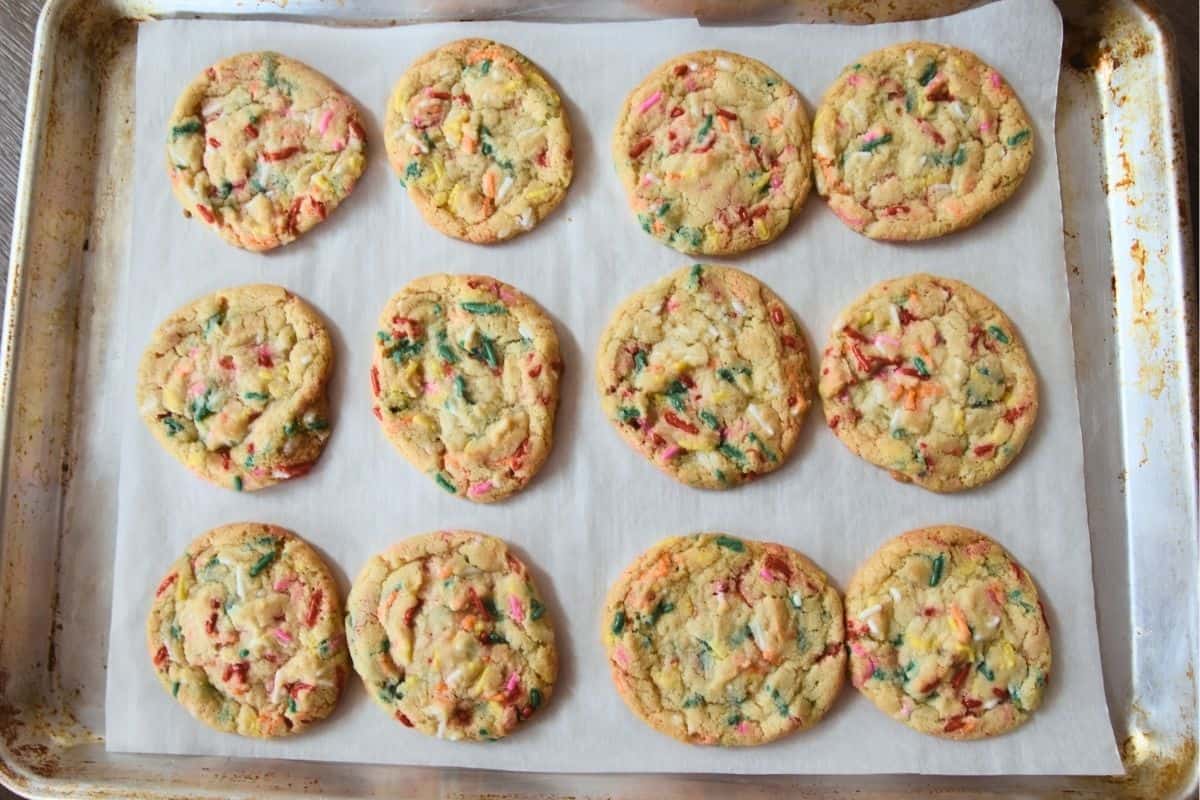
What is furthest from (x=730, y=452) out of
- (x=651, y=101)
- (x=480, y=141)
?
(x=480, y=141)

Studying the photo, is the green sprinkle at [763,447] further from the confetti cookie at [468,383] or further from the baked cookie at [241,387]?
the baked cookie at [241,387]

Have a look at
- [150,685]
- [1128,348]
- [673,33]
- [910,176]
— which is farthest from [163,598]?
[1128,348]

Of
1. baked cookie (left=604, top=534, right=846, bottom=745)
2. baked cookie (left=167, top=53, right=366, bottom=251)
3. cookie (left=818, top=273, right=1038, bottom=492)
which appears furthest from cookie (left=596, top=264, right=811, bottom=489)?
baked cookie (left=167, top=53, right=366, bottom=251)

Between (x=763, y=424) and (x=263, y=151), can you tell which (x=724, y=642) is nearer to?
(x=763, y=424)

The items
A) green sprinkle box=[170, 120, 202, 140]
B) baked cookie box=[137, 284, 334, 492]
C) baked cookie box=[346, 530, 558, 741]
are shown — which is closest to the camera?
baked cookie box=[346, 530, 558, 741]

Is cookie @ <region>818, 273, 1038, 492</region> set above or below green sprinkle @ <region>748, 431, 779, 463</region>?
above

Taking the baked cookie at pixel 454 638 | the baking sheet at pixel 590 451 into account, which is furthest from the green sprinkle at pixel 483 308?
the baked cookie at pixel 454 638

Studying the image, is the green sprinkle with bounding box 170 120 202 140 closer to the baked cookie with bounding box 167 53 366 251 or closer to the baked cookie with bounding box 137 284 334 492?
the baked cookie with bounding box 167 53 366 251
